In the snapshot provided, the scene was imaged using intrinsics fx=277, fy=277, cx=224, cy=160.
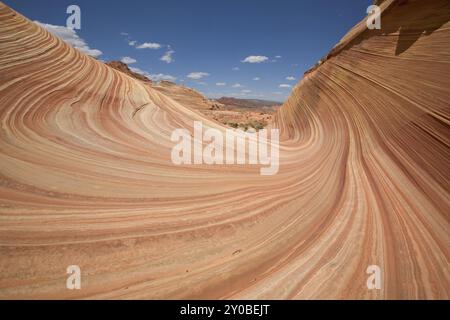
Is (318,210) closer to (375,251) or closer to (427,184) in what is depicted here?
(375,251)

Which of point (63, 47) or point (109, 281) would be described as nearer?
point (109, 281)

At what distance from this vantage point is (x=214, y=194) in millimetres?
3699

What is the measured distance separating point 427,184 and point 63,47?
7720mm

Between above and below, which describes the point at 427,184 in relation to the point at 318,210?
above

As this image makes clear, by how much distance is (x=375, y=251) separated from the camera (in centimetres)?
277

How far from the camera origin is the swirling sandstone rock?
2.38 m

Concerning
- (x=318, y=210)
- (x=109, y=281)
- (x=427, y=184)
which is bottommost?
(x=109, y=281)

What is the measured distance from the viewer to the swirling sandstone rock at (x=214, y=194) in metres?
2.38
